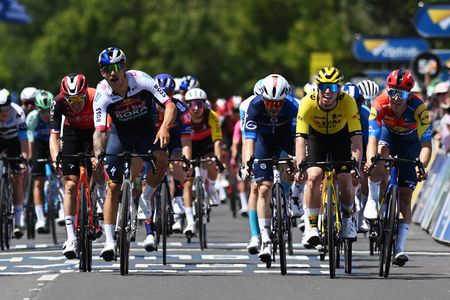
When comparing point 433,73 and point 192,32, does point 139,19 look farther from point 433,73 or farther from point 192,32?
point 433,73

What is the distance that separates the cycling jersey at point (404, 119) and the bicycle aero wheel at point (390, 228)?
35.4 inches

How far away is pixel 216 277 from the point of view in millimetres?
15938

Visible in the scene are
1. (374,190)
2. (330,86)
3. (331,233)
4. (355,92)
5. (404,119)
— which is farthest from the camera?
(355,92)

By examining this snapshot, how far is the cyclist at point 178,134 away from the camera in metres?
20.0

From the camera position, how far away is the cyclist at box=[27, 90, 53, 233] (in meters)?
23.0

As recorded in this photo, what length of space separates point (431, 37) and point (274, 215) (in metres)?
16.0

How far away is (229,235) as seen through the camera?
23.3 m

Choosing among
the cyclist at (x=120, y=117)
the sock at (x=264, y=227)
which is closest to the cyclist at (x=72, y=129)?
the cyclist at (x=120, y=117)

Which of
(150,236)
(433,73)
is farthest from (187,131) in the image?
(433,73)

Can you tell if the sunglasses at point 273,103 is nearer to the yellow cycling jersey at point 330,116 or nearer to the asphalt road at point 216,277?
the yellow cycling jersey at point 330,116

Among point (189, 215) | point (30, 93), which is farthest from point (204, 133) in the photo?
point (30, 93)

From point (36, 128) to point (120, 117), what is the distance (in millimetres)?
6986

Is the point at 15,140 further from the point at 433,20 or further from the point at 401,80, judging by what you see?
the point at 433,20

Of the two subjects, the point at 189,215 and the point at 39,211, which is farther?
the point at 39,211
